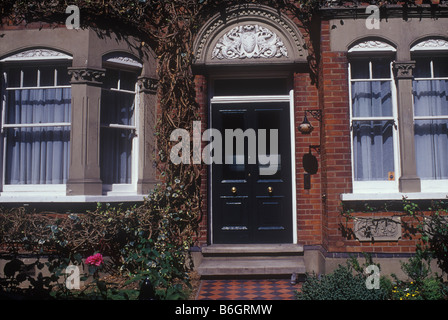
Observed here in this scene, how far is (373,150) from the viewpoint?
5363 millimetres

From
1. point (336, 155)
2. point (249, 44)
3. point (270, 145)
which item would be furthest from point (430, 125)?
point (249, 44)

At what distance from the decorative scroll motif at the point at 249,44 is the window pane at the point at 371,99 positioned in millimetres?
1288

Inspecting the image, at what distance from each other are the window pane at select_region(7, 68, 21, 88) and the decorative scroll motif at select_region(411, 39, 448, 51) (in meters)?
6.19

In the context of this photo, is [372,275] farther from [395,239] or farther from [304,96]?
[304,96]

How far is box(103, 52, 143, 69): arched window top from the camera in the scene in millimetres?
5531

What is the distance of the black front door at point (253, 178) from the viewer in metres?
5.74

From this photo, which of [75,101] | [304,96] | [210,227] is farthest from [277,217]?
[75,101]

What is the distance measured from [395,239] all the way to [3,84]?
6435mm

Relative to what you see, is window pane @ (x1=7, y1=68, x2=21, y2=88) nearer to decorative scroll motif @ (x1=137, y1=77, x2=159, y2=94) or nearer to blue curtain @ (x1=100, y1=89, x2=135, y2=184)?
blue curtain @ (x1=100, y1=89, x2=135, y2=184)

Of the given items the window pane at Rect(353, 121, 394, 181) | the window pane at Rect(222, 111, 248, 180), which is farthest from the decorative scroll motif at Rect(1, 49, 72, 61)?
the window pane at Rect(353, 121, 394, 181)

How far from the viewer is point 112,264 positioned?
529 centimetres

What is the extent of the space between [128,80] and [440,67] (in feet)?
16.3

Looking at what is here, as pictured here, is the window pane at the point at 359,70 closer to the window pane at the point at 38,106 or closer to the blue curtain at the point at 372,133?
the blue curtain at the point at 372,133

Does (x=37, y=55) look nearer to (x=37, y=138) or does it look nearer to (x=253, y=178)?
(x=37, y=138)
